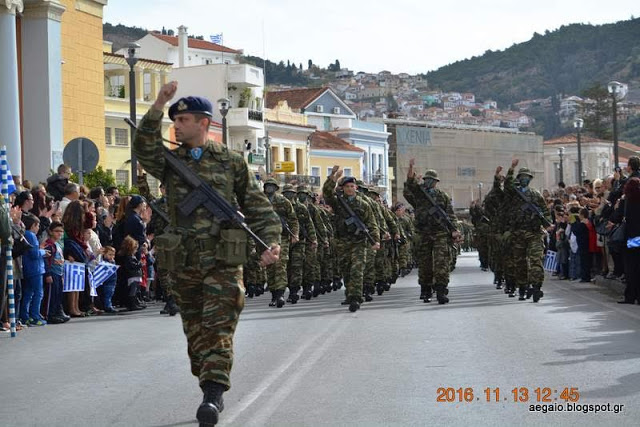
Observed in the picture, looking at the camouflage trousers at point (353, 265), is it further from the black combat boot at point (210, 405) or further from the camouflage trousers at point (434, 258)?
the black combat boot at point (210, 405)

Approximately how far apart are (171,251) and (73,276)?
10238 millimetres

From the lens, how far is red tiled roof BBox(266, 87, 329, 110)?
100688 mm

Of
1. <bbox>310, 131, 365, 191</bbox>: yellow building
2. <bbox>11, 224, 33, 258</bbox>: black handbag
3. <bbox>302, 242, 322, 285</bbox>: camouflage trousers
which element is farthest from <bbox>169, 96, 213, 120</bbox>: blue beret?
<bbox>310, 131, 365, 191</bbox>: yellow building

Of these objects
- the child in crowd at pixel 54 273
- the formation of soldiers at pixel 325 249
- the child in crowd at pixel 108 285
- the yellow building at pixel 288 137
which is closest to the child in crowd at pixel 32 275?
the child in crowd at pixel 54 273

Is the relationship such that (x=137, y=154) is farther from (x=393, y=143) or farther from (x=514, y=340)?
(x=393, y=143)

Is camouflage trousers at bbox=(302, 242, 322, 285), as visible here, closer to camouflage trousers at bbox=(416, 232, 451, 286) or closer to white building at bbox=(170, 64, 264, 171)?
camouflage trousers at bbox=(416, 232, 451, 286)

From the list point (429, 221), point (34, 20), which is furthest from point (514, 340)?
point (34, 20)

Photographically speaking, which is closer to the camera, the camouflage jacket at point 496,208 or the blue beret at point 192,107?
the blue beret at point 192,107

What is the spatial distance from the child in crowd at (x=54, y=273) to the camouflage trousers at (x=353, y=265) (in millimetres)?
4079

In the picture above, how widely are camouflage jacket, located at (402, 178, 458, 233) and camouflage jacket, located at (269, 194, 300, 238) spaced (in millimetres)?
1999

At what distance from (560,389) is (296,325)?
684 centimetres

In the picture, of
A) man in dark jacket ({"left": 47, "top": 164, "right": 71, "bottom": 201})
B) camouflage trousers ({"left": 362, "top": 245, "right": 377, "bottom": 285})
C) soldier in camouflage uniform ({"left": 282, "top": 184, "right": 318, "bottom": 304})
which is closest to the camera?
man in dark jacket ({"left": 47, "top": 164, "right": 71, "bottom": 201})
